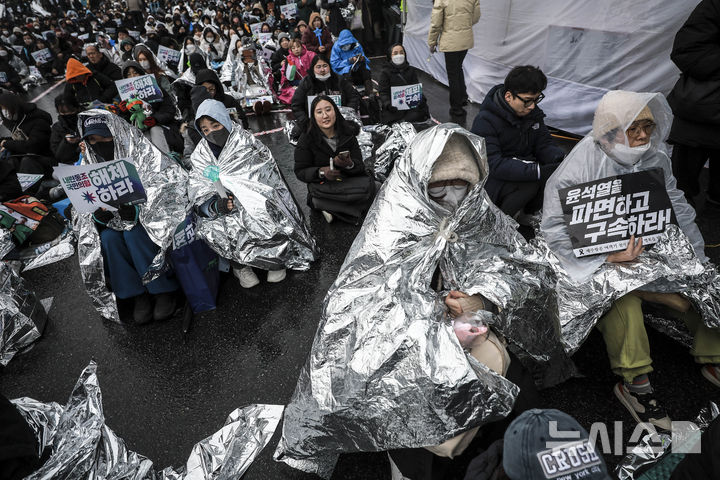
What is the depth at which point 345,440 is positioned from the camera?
2.10 meters

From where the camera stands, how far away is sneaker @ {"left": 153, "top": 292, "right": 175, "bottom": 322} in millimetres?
3787

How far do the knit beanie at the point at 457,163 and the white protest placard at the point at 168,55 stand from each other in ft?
31.2

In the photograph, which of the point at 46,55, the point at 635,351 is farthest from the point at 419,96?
the point at 46,55

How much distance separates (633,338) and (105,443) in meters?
2.97

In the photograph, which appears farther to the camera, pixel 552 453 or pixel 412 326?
pixel 412 326

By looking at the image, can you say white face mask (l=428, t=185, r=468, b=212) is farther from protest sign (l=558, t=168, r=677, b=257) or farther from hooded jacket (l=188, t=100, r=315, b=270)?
hooded jacket (l=188, t=100, r=315, b=270)

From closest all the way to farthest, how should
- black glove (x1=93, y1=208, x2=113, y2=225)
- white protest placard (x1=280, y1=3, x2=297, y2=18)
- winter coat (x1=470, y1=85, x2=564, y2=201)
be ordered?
black glove (x1=93, y1=208, x2=113, y2=225)
winter coat (x1=470, y1=85, x2=564, y2=201)
white protest placard (x1=280, y1=3, x2=297, y2=18)

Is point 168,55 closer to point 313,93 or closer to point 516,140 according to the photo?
point 313,93

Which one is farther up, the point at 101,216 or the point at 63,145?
the point at 101,216

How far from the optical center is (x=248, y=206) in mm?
3812

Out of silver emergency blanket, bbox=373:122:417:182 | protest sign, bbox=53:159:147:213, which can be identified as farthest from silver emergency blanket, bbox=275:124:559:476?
silver emergency blanket, bbox=373:122:417:182

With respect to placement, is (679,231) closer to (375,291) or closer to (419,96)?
(375,291)

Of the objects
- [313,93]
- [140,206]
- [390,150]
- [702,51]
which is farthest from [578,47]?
[140,206]

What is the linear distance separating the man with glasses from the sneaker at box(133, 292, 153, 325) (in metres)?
3.27
